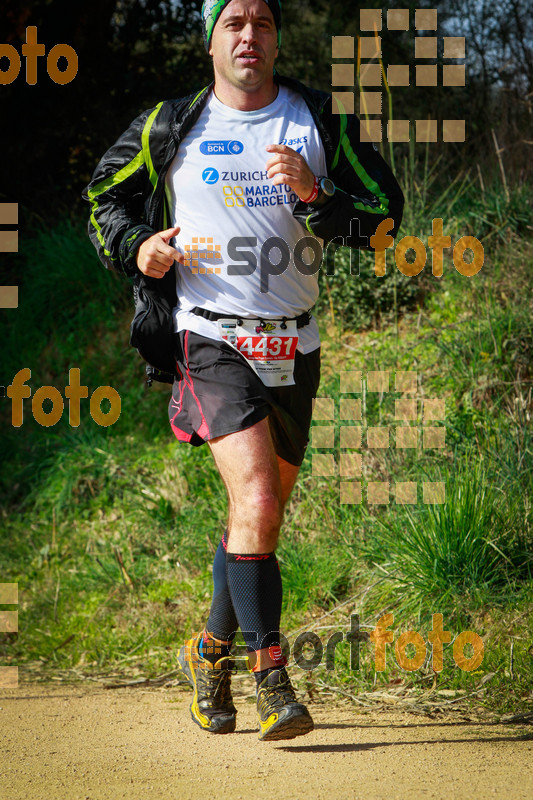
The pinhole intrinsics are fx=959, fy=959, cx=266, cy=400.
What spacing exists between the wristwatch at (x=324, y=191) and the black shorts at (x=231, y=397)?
22.1 inches

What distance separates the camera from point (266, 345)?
3486 millimetres

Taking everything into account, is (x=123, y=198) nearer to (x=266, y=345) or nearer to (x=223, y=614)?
(x=266, y=345)

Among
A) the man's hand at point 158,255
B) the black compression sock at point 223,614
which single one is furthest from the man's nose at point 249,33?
the black compression sock at point 223,614

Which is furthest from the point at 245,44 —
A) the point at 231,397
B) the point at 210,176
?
the point at 231,397

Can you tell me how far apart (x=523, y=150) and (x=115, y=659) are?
4.87 meters

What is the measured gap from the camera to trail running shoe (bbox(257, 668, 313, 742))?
3.14m

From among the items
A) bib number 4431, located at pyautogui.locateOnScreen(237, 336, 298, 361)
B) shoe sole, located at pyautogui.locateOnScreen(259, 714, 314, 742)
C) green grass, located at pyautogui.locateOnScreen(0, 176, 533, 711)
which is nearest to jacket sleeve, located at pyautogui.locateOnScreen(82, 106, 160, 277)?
bib number 4431, located at pyautogui.locateOnScreen(237, 336, 298, 361)

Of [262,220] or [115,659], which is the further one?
[115,659]

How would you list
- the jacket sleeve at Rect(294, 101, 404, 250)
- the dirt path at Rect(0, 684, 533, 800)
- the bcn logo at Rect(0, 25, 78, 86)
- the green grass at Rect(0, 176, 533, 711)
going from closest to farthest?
the dirt path at Rect(0, 684, 533, 800) → the jacket sleeve at Rect(294, 101, 404, 250) → the green grass at Rect(0, 176, 533, 711) → the bcn logo at Rect(0, 25, 78, 86)

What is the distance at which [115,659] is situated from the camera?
5.18 metres

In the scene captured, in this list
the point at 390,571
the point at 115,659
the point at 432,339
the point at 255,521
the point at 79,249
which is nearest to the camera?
the point at 255,521

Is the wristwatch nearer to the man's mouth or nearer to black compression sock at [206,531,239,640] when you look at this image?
A: the man's mouth

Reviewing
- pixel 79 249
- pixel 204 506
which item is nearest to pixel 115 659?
pixel 204 506

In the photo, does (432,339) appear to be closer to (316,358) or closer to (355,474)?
(355,474)
